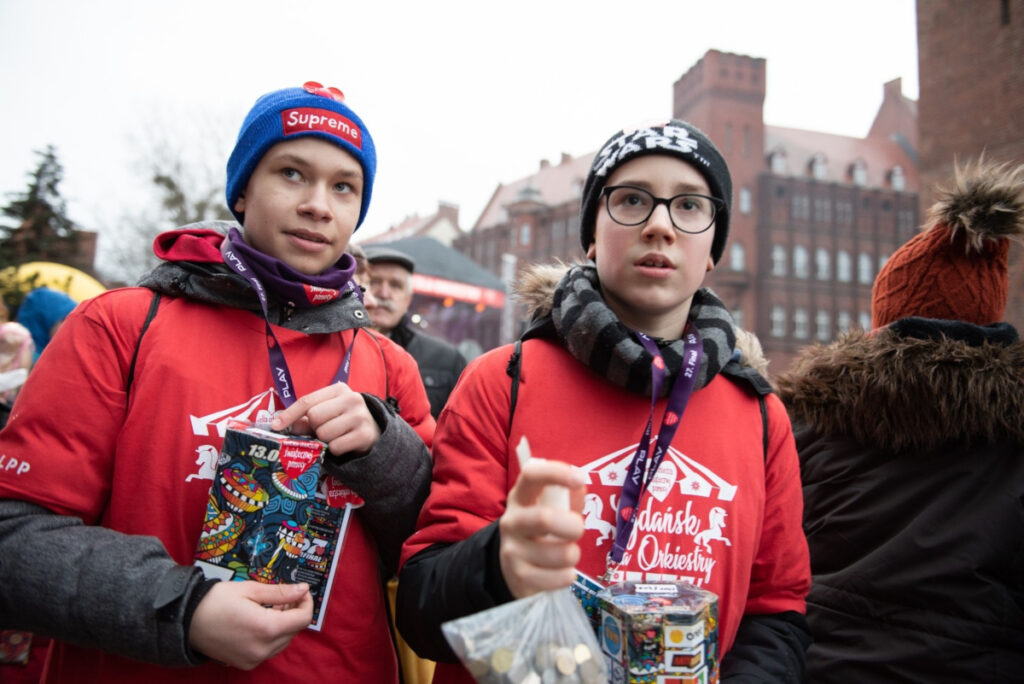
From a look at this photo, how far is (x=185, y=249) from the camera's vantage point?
1.59 metres

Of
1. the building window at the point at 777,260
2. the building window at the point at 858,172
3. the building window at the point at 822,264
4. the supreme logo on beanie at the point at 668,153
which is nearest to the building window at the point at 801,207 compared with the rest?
the building window at the point at 822,264

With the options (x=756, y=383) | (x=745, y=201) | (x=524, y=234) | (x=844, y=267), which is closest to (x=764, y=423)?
(x=756, y=383)

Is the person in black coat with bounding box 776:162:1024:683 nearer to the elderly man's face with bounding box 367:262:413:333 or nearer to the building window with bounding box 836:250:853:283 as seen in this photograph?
the elderly man's face with bounding box 367:262:413:333

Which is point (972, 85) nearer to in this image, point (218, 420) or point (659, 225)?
point (659, 225)

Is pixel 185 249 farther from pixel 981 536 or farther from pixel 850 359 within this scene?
pixel 981 536

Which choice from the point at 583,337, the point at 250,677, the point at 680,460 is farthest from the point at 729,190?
the point at 250,677

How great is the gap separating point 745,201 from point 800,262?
5507 mm

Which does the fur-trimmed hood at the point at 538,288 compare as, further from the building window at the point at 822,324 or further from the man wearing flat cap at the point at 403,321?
the building window at the point at 822,324

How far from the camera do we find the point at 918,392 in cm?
202

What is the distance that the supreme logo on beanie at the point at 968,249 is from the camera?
2070 mm

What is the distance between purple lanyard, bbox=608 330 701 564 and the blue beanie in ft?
3.06

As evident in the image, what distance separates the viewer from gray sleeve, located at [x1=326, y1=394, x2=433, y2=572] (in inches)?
57.5

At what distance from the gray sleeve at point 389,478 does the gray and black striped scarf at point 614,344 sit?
1.55ft

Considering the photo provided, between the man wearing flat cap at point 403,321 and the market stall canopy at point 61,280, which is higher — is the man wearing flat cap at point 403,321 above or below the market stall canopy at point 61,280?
below
